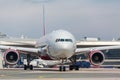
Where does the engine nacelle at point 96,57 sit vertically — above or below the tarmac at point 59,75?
above

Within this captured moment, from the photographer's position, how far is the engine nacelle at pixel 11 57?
44.6 meters

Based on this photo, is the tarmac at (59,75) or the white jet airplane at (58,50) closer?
the tarmac at (59,75)

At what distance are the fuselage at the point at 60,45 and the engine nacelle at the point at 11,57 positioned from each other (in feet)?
11.5

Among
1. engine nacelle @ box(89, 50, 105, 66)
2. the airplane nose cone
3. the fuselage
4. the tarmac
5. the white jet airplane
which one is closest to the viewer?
the tarmac

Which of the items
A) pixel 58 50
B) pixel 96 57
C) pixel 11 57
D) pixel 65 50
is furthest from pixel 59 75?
pixel 11 57

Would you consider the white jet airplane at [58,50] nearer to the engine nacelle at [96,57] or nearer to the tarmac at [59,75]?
the engine nacelle at [96,57]

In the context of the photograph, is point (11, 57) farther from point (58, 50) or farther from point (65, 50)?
point (65, 50)

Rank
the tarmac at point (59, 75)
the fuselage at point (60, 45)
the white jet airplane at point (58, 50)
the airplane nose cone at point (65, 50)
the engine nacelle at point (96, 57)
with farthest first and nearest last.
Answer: the engine nacelle at point (96, 57)
the white jet airplane at point (58, 50)
the fuselage at point (60, 45)
the airplane nose cone at point (65, 50)
the tarmac at point (59, 75)

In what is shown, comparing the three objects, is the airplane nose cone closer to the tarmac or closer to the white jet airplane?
the white jet airplane

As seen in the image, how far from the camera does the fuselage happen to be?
40.4 m

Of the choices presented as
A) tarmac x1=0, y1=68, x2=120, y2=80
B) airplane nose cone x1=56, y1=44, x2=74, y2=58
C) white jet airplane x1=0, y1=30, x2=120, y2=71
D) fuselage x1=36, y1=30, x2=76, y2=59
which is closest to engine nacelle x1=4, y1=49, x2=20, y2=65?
white jet airplane x1=0, y1=30, x2=120, y2=71

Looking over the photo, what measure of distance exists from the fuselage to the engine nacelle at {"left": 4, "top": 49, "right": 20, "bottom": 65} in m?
3.51

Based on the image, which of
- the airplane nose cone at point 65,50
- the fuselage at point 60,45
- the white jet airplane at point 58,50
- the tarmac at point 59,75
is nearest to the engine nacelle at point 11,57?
the white jet airplane at point 58,50

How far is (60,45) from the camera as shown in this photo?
40656 mm
